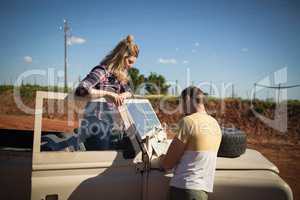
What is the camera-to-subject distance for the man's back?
2.23 meters

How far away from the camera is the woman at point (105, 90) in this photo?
2656 millimetres

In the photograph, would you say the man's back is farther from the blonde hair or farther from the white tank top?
the blonde hair

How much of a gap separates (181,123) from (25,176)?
4.94 ft

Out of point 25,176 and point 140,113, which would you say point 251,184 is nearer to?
point 140,113

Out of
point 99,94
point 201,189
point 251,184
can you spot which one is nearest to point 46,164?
point 99,94

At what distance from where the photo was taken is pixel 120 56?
293 centimetres

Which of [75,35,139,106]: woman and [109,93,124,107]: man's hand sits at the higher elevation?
[75,35,139,106]: woman

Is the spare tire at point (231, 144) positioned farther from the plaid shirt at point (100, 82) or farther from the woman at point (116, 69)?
the plaid shirt at point (100, 82)

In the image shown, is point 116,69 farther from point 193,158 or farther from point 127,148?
point 193,158

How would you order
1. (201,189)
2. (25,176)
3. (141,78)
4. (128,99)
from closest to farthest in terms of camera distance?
(201,189) → (25,176) → (128,99) → (141,78)

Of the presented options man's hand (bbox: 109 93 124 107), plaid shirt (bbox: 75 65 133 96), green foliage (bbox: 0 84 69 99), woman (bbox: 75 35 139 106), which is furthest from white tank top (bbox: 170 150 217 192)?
green foliage (bbox: 0 84 69 99)

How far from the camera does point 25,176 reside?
2547 millimetres

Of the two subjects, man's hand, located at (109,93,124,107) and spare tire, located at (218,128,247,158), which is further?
spare tire, located at (218,128,247,158)

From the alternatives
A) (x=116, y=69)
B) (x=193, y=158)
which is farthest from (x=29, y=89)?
(x=193, y=158)
